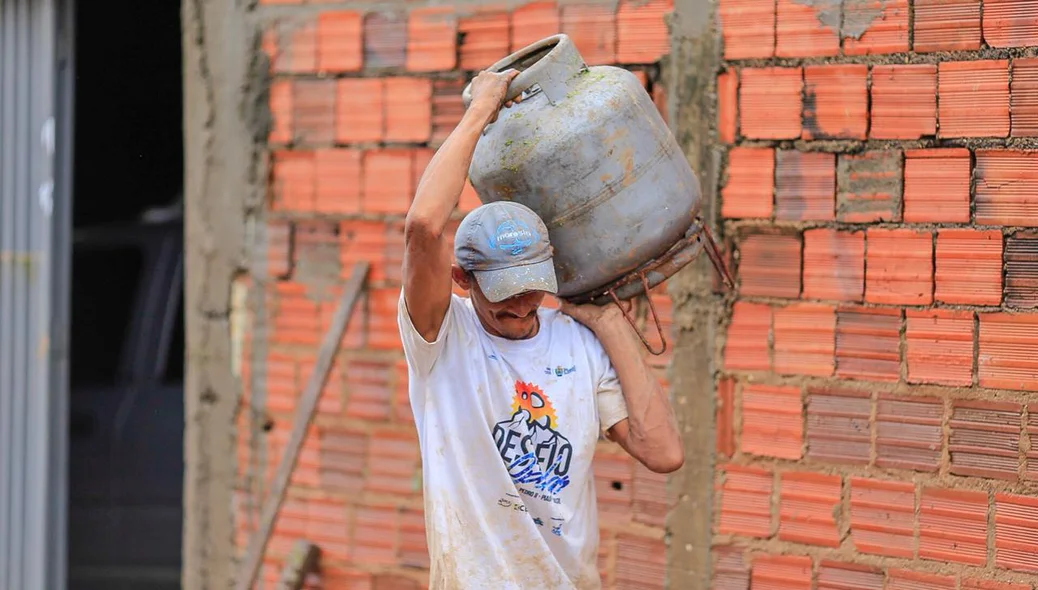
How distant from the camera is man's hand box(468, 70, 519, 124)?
2.32 meters

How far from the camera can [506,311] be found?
7.63 feet

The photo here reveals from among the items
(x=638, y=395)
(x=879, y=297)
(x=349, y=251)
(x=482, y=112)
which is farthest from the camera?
(x=349, y=251)

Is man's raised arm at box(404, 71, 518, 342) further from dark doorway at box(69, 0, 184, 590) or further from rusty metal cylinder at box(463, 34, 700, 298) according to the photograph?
dark doorway at box(69, 0, 184, 590)

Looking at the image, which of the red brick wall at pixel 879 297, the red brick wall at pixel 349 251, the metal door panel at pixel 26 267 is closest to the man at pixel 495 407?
the red brick wall at pixel 879 297

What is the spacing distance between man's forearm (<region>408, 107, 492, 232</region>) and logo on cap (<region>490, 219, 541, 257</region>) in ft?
0.37

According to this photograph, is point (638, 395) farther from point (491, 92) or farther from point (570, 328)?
point (491, 92)

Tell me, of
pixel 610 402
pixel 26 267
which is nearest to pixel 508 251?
pixel 610 402

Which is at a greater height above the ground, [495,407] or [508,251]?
[508,251]

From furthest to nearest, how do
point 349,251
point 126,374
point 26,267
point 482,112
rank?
point 126,374, point 26,267, point 349,251, point 482,112

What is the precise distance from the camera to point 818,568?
3016 millimetres

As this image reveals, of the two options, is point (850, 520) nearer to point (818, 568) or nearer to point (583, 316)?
point (818, 568)

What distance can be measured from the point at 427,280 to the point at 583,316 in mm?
467

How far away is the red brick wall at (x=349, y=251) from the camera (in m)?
3.48

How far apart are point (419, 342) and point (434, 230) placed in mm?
256
